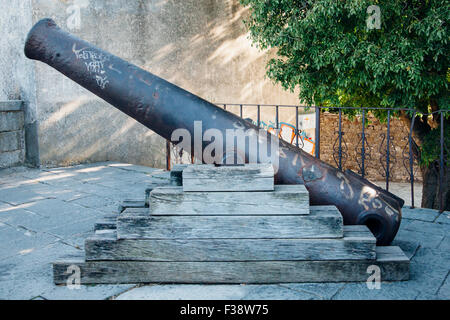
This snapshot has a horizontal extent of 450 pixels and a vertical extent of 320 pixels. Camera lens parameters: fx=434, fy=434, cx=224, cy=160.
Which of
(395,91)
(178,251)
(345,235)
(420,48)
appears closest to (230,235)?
(178,251)

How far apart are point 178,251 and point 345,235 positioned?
99 cm

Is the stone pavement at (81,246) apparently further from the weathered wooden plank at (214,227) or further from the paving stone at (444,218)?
the weathered wooden plank at (214,227)

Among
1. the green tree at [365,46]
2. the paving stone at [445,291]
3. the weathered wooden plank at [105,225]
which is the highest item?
the green tree at [365,46]

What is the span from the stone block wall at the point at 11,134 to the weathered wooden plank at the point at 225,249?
5805 millimetres

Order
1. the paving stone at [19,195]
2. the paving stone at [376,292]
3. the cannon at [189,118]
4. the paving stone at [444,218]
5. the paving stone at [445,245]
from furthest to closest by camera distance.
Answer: the paving stone at [19,195]
the paving stone at [444,218]
the paving stone at [445,245]
the cannon at [189,118]
the paving stone at [376,292]

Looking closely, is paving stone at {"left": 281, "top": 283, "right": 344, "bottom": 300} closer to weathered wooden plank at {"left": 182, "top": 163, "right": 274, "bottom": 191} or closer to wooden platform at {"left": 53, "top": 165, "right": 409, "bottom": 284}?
wooden platform at {"left": 53, "top": 165, "right": 409, "bottom": 284}

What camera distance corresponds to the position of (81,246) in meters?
3.42

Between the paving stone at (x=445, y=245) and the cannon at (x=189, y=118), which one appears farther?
the paving stone at (x=445, y=245)

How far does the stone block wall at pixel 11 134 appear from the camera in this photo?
744 cm

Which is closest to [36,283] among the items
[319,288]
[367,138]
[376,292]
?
[319,288]

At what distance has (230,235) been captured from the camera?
254 cm

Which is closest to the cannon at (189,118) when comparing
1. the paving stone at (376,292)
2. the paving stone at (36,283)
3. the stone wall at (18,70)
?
the paving stone at (376,292)

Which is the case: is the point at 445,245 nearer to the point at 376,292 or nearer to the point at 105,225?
the point at 376,292

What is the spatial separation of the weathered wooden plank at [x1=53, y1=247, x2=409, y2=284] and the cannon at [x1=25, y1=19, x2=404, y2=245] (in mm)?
310
